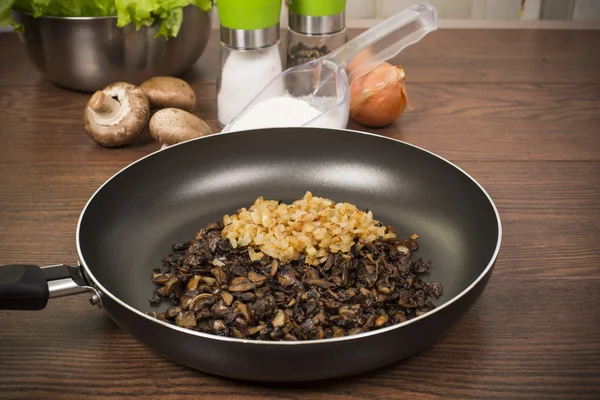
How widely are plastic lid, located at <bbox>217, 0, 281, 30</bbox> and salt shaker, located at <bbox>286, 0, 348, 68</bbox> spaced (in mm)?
133

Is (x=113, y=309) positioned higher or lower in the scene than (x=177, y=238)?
Answer: higher

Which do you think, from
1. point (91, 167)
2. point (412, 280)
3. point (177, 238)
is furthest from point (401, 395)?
point (91, 167)

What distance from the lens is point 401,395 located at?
32.3 inches

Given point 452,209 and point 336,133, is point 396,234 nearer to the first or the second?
point 452,209

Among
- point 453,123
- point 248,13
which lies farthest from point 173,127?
point 453,123

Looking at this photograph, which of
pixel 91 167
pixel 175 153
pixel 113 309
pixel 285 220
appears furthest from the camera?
pixel 91 167

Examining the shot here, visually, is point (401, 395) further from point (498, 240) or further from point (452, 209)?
point (452, 209)

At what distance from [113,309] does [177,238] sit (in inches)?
12.2

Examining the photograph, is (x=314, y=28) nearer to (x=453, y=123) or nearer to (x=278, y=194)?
(x=453, y=123)

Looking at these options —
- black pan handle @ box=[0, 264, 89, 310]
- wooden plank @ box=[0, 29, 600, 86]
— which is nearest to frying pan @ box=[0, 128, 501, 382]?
black pan handle @ box=[0, 264, 89, 310]

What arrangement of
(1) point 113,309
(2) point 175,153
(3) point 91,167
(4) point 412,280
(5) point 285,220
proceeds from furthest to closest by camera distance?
(3) point 91,167 < (2) point 175,153 < (5) point 285,220 < (4) point 412,280 < (1) point 113,309

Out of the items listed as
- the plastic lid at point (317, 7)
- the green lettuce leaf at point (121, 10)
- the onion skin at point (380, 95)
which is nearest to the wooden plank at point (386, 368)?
the onion skin at point (380, 95)

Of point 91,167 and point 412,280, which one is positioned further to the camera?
point 91,167

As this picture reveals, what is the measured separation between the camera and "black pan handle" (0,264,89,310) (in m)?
0.79
